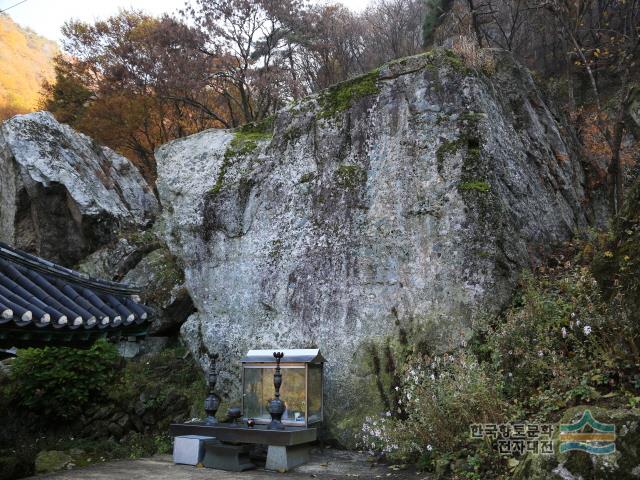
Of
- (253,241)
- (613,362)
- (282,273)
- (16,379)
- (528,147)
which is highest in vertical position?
(528,147)

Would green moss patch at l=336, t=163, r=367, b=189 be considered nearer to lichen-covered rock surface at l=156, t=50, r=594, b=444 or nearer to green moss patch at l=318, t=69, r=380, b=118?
lichen-covered rock surface at l=156, t=50, r=594, b=444

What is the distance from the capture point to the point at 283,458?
741 centimetres

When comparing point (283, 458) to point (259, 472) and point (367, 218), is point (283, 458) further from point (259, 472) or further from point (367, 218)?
point (367, 218)

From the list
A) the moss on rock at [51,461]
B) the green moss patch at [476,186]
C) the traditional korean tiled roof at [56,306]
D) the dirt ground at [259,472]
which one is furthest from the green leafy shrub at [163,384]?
the green moss patch at [476,186]

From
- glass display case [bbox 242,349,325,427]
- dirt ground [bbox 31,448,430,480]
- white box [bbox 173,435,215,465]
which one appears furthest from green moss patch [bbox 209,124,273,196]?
dirt ground [bbox 31,448,430,480]

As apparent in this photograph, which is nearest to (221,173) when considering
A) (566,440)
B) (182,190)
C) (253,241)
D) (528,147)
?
(182,190)

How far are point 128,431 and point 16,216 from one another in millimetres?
8960

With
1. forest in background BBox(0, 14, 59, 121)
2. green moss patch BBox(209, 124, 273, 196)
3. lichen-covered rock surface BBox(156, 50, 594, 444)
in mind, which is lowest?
lichen-covered rock surface BBox(156, 50, 594, 444)

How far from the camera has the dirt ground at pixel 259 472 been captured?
6836mm

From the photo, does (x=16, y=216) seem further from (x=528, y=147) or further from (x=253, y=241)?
(x=528, y=147)

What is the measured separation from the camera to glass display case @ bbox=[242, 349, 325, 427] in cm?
823

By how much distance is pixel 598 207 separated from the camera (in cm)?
1230

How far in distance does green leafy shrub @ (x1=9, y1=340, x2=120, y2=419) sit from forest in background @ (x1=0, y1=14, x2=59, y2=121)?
1855 centimetres

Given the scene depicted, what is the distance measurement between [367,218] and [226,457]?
4.74 m
